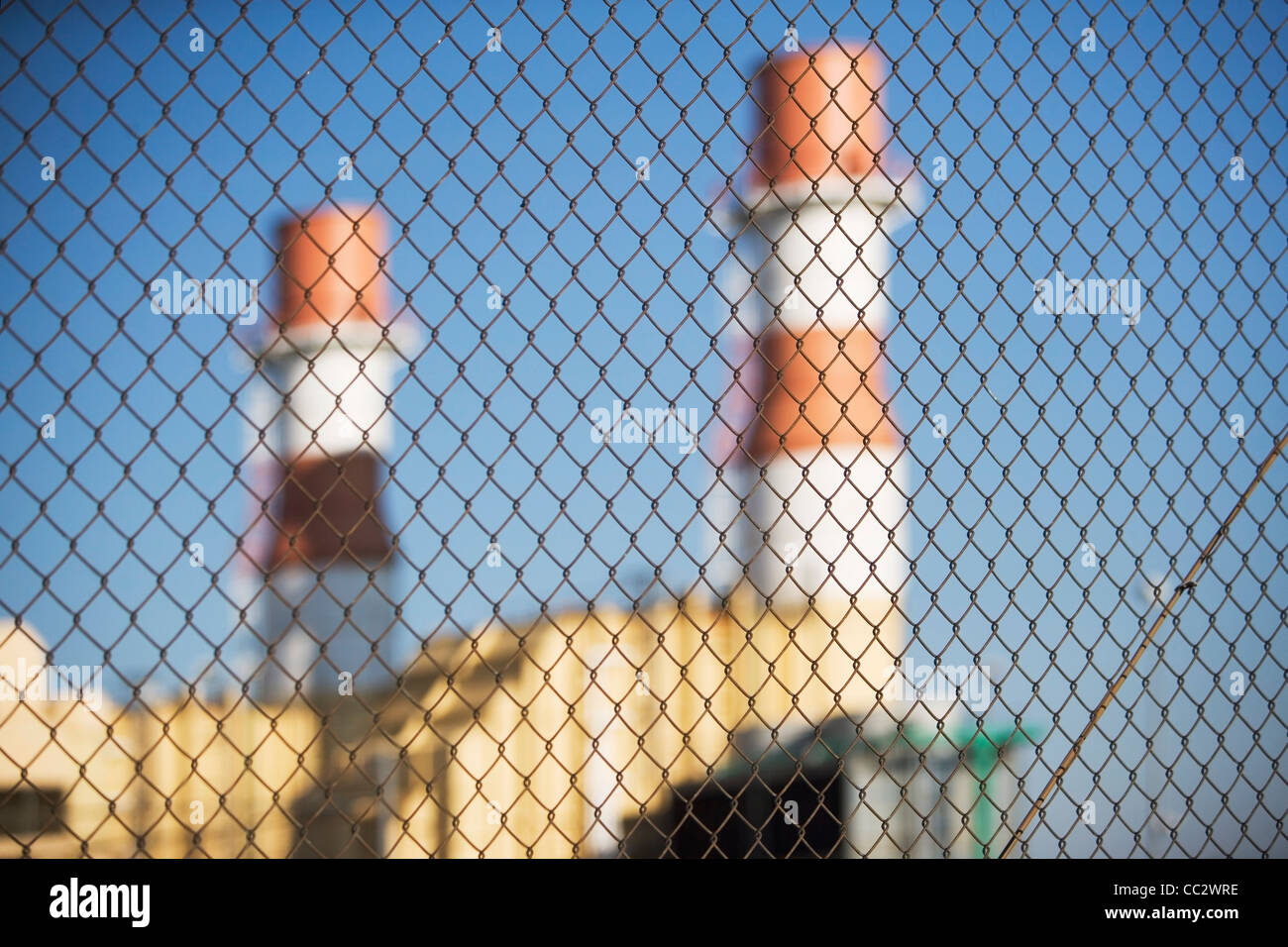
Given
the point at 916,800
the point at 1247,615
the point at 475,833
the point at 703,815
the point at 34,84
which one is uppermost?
the point at 34,84

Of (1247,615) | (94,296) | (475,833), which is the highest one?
(94,296)

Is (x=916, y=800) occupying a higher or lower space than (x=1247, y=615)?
lower

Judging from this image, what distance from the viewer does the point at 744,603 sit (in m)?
6.83

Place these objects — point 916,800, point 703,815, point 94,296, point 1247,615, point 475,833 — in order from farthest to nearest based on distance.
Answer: point 475,833 < point 703,815 < point 916,800 < point 1247,615 < point 94,296

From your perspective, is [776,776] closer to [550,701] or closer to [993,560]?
[550,701]

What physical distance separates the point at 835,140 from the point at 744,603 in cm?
361

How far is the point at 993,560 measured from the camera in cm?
148
